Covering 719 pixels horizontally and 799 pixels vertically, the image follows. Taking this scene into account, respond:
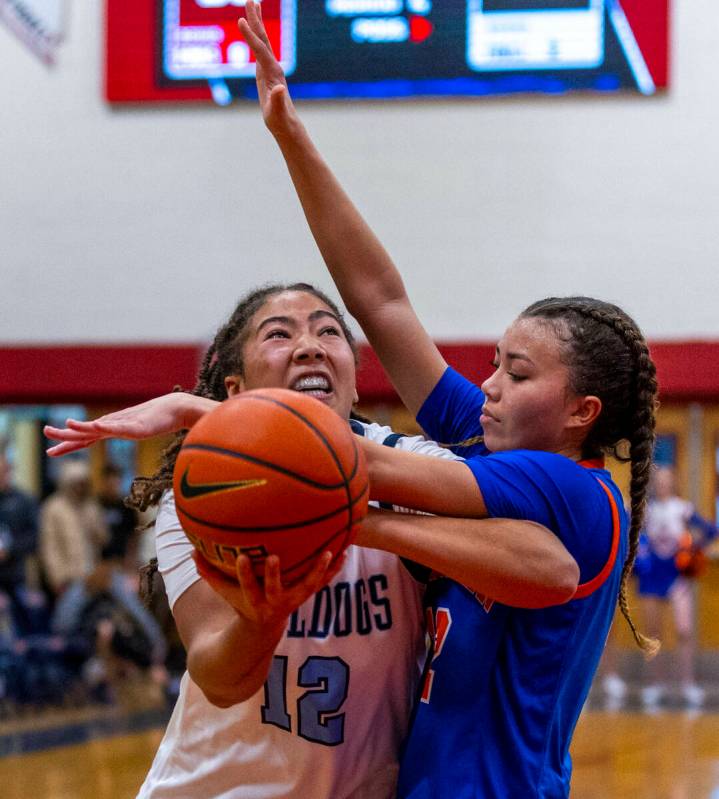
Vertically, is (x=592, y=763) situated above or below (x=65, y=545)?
below

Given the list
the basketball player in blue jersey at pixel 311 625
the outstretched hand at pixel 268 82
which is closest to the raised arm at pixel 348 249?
the outstretched hand at pixel 268 82

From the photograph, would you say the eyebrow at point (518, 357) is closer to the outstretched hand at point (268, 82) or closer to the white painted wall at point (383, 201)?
the outstretched hand at point (268, 82)

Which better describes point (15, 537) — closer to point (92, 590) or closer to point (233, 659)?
point (92, 590)

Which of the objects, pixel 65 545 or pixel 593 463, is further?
pixel 65 545

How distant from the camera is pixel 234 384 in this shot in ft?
8.25

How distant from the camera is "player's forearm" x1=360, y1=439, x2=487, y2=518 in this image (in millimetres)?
1880

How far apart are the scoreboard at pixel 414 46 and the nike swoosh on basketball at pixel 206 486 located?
7482mm

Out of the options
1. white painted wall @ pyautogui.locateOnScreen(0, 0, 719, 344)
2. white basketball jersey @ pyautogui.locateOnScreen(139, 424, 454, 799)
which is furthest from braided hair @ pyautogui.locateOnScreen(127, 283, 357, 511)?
white painted wall @ pyautogui.locateOnScreen(0, 0, 719, 344)

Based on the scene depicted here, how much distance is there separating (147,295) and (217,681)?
25.2 feet

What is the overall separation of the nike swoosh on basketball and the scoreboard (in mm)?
7482

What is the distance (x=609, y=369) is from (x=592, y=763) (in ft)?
13.5

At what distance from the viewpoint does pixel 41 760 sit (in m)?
5.93

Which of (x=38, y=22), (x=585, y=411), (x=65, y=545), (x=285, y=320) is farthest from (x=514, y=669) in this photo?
(x=38, y=22)

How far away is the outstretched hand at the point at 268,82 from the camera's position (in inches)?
99.3
